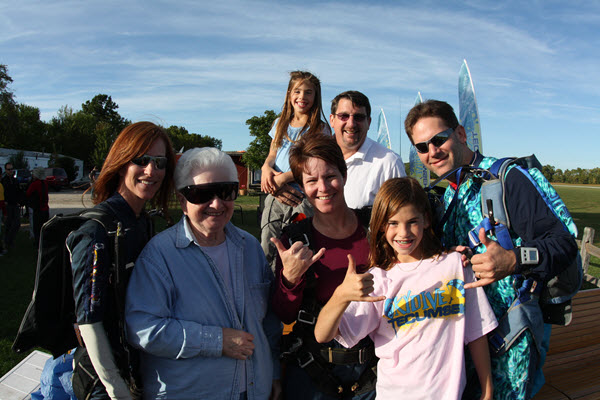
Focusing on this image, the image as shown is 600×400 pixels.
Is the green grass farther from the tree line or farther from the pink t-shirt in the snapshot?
the tree line

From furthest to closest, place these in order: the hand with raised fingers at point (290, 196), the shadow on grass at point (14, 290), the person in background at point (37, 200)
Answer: the person in background at point (37, 200) < the shadow on grass at point (14, 290) < the hand with raised fingers at point (290, 196)

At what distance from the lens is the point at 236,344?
200 cm

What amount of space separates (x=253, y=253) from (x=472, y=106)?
15.2 m

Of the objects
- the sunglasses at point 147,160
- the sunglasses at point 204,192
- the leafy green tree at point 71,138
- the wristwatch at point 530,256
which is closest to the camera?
the wristwatch at point 530,256

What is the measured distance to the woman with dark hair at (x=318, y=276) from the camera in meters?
2.16

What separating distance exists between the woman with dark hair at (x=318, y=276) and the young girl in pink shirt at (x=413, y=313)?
0.18 meters

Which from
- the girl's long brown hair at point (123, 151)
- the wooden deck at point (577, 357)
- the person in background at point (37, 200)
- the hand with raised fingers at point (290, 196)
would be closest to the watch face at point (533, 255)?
the hand with raised fingers at point (290, 196)

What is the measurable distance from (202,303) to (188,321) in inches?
4.4

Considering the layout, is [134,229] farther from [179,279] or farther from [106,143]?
[106,143]

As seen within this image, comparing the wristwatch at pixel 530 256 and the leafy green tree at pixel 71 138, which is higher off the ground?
the leafy green tree at pixel 71 138

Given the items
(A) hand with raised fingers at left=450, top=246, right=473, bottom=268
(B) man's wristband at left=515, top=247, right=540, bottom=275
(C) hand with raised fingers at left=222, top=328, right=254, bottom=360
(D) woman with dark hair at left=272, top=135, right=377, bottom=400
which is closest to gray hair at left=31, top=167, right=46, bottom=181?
(D) woman with dark hair at left=272, top=135, right=377, bottom=400

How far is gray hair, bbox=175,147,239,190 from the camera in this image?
216cm

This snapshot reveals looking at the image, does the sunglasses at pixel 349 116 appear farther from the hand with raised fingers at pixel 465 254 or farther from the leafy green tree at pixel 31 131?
the leafy green tree at pixel 31 131

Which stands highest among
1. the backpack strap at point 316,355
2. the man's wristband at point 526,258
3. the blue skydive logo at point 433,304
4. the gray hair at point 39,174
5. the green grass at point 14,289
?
the gray hair at point 39,174
